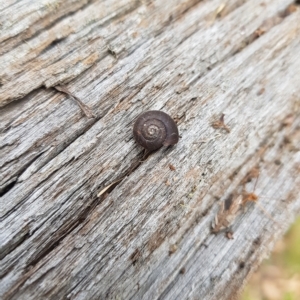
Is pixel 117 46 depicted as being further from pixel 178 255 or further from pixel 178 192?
pixel 178 255

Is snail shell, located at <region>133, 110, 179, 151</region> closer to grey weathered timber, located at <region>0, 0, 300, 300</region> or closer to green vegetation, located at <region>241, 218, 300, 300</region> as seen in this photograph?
grey weathered timber, located at <region>0, 0, 300, 300</region>

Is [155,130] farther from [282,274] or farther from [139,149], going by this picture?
[282,274]

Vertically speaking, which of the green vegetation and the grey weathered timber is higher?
the grey weathered timber

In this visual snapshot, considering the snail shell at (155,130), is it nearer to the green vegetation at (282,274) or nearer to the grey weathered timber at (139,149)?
the grey weathered timber at (139,149)

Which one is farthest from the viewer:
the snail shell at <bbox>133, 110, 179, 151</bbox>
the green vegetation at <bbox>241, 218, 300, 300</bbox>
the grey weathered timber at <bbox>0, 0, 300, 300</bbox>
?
the green vegetation at <bbox>241, 218, 300, 300</bbox>

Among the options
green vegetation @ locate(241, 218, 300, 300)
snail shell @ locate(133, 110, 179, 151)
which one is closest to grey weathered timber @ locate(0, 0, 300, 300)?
snail shell @ locate(133, 110, 179, 151)

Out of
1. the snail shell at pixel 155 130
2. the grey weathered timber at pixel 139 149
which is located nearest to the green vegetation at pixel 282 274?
the grey weathered timber at pixel 139 149
